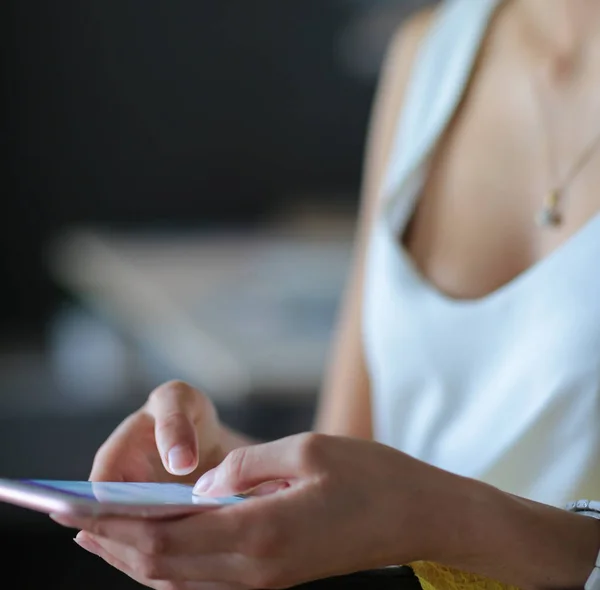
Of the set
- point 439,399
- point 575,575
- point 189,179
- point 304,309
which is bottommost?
point 575,575

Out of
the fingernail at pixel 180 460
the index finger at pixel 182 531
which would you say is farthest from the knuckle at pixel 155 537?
the fingernail at pixel 180 460

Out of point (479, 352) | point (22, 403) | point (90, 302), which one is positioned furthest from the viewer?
point (90, 302)

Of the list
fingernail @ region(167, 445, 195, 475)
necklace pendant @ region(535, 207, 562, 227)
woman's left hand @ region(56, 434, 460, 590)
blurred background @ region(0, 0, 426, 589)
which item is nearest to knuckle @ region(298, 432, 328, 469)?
woman's left hand @ region(56, 434, 460, 590)

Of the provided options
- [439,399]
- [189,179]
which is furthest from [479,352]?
[189,179]

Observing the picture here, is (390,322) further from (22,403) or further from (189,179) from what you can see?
(189,179)

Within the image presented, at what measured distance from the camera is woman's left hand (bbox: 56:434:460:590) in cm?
39

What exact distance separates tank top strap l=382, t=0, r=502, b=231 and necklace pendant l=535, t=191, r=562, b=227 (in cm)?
14

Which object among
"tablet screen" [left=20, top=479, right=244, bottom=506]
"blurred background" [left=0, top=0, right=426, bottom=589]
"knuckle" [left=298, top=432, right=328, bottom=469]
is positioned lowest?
"tablet screen" [left=20, top=479, right=244, bottom=506]

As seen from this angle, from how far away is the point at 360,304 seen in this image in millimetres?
940

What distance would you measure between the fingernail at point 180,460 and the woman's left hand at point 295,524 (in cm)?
7

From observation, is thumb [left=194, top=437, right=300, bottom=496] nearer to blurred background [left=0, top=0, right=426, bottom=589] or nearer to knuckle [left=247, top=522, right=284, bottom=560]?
knuckle [left=247, top=522, right=284, bottom=560]

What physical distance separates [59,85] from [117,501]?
218 cm

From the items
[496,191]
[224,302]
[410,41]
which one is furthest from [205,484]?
[224,302]

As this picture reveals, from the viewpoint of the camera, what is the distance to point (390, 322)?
0.82 m
